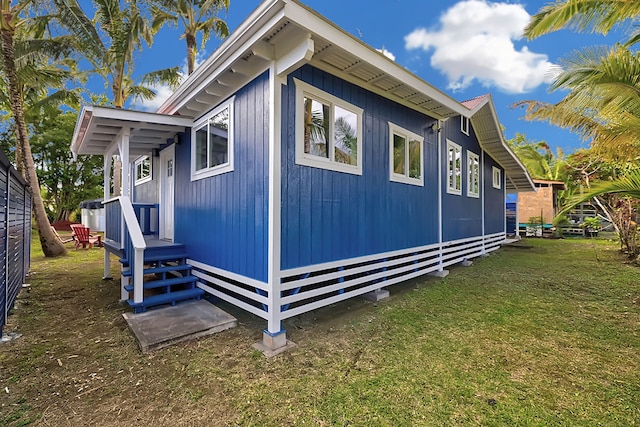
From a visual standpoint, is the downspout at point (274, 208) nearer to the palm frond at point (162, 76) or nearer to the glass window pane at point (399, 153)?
the glass window pane at point (399, 153)

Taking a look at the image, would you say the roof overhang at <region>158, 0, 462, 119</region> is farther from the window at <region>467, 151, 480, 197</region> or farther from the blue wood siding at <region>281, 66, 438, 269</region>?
the window at <region>467, 151, 480, 197</region>

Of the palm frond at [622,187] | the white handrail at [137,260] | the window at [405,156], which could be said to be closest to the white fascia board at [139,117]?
the white handrail at [137,260]

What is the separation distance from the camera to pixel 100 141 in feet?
19.9

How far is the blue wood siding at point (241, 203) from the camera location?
3.61m

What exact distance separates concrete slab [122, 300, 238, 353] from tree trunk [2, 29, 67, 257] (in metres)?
6.58

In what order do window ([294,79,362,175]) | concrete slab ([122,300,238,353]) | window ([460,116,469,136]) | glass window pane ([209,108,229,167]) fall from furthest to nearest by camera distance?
window ([460,116,469,136]) → glass window pane ([209,108,229,167]) → window ([294,79,362,175]) → concrete slab ([122,300,238,353])

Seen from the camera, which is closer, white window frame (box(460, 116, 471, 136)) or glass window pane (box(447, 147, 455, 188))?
glass window pane (box(447, 147, 455, 188))

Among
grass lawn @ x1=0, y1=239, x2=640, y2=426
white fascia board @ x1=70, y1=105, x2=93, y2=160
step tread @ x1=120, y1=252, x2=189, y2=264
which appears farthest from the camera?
step tread @ x1=120, y1=252, x2=189, y2=264

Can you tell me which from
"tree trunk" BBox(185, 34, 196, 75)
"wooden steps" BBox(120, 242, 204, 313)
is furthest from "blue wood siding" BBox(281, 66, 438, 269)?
"tree trunk" BBox(185, 34, 196, 75)

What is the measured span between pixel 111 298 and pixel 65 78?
1073 centimetres

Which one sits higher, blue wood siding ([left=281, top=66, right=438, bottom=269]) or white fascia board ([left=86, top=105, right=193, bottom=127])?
white fascia board ([left=86, top=105, right=193, bottom=127])

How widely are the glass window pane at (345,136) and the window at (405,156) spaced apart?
0.99m

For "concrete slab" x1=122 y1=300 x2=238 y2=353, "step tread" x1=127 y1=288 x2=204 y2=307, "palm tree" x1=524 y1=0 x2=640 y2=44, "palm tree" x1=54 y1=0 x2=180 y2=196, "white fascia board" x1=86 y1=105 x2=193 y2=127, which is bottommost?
"concrete slab" x1=122 y1=300 x2=238 y2=353

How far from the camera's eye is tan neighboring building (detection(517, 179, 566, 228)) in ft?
52.6
